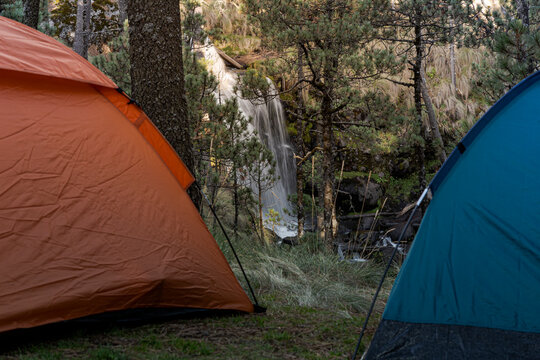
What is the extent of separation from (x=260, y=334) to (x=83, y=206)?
4.53 feet

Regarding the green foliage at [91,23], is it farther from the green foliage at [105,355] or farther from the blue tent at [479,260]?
the blue tent at [479,260]

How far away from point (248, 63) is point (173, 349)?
1249 centimetres

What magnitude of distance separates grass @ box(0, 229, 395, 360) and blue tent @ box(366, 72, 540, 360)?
0.51 metres

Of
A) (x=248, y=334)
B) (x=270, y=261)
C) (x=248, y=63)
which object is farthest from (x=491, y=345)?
(x=248, y=63)

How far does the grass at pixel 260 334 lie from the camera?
263 centimetres

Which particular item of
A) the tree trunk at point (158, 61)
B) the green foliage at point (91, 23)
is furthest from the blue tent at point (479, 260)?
the green foliage at point (91, 23)

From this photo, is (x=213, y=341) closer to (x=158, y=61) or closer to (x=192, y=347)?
(x=192, y=347)

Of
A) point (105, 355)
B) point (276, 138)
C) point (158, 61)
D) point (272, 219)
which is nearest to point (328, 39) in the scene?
point (158, 61)

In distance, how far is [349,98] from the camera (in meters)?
7.95

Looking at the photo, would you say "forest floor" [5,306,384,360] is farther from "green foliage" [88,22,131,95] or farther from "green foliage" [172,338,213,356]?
"green foliage" [88,22,131,95]

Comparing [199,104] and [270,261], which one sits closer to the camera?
[270,261]

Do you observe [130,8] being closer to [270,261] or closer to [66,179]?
[66,179]

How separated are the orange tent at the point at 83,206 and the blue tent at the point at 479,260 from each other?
1.34 metres

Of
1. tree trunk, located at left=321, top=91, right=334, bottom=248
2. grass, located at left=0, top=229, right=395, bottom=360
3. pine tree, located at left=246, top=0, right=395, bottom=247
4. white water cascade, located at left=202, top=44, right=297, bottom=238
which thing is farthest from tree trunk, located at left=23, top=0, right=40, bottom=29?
white water cascade, located at left=202, top=44, right=297, bottom=238
